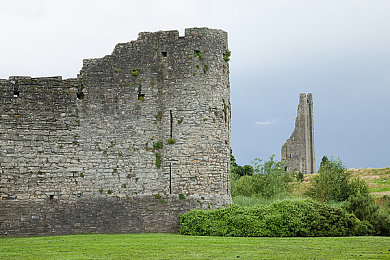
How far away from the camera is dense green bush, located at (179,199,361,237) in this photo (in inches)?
763

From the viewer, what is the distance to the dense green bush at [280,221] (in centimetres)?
1938

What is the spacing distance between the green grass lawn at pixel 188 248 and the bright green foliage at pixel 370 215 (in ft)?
11.0

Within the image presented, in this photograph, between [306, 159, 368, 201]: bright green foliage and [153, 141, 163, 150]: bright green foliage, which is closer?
[153, 141, 163, 150]: bright green foliage

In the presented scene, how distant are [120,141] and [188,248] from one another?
804 centimetres

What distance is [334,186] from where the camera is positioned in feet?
113

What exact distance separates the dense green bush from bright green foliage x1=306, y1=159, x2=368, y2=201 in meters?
13.7

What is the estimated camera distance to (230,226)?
779 inches

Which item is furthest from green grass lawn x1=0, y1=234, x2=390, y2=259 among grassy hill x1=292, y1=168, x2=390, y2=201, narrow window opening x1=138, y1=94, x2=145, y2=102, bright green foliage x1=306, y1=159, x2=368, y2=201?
grassy hill x1=292, y1=168, x2=390, y2=201

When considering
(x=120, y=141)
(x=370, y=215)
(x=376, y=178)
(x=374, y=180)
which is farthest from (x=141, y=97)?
(x=376, y=178)

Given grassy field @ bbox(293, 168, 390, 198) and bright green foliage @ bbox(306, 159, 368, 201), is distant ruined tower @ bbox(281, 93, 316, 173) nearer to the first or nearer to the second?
grassy field @ bbox(293, 168, 390, 198)

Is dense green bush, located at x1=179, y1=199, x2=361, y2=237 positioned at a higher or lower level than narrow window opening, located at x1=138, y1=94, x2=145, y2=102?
lower

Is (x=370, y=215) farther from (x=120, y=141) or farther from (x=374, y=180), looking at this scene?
(x=374, y=180)

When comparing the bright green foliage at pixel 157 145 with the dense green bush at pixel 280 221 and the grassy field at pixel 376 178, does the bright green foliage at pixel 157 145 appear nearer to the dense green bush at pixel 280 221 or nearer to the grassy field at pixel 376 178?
Answer: the dense green bush at pixel 280 221

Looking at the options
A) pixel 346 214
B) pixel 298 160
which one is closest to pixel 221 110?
pixel 346 214
